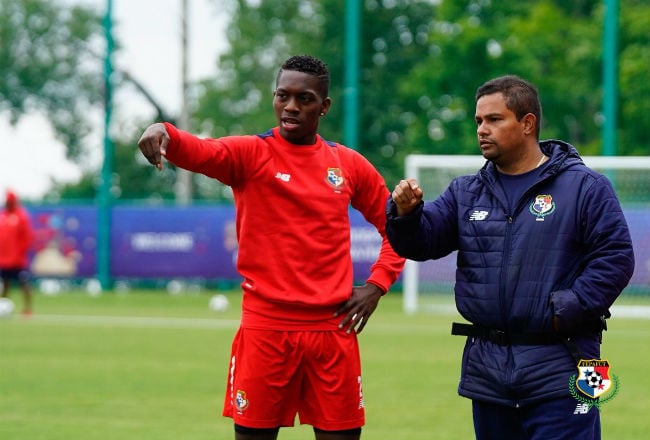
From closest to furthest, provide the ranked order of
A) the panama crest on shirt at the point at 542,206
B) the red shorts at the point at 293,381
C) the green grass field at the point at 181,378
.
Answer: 1. the panama crest on shirt at the point at 542,206
2. the red shorts at the point at 293,381
3. the green grass field at the point at 181,378

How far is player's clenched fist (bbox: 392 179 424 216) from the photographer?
217 inches

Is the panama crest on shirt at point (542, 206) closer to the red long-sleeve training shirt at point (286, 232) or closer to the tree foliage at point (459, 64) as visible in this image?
the red long-sleeve training shirt at point (286, 232)

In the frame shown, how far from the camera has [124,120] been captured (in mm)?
65688

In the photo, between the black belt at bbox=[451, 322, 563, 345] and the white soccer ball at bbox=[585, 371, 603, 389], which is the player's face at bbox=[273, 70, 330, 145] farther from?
the white soccer ball at bbox=[585, 371, 603, 389]

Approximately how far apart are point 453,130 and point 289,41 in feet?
55.9

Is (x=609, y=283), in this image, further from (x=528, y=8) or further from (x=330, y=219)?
(x=528, y=8)

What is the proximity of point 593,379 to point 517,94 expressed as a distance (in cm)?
125

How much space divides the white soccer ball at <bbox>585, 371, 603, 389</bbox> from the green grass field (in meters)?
4.26

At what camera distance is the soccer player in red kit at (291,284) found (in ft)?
20.1

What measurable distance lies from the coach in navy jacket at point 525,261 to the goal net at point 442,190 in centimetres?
1729

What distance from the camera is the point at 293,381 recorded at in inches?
243

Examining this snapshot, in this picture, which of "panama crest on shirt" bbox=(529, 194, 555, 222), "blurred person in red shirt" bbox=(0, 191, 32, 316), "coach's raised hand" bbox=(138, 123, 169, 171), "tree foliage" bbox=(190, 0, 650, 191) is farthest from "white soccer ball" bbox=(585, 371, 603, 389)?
"tree foliage" bbox=(190, 0, 650, 191)

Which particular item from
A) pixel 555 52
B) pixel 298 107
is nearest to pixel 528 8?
pixel 555 52

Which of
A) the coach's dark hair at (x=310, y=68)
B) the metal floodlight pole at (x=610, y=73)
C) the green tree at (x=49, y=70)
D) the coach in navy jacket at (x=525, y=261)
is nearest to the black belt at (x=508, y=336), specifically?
the coach in navy jacket at (x=525, y=261)
